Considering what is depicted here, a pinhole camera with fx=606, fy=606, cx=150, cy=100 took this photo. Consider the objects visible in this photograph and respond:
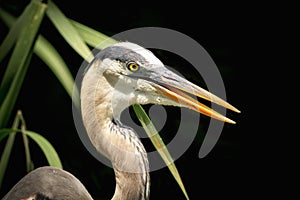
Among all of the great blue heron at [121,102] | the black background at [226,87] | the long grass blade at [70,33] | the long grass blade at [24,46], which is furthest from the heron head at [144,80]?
the black background at [226,87]

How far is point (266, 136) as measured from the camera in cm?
274

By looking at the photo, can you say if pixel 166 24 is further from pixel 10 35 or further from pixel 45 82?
pixel 10 35

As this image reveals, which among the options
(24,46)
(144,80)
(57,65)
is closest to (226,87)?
(57,65)

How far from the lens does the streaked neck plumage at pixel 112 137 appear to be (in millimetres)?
1352

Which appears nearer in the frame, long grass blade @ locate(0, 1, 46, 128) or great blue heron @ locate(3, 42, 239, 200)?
great blue heron @ locate(3, 42, 239, 200)

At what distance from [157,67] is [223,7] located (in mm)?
1373

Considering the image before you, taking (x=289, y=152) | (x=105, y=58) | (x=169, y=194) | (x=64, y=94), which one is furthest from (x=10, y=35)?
(x=289, y=152)

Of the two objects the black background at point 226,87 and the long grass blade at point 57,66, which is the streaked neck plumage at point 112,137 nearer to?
the long grass blade at point 57,66

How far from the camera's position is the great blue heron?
1335 mm

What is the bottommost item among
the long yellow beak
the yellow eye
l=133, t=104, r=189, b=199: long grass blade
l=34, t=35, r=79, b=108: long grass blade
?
l=133, t=104, r=189, b=199: long grass blade

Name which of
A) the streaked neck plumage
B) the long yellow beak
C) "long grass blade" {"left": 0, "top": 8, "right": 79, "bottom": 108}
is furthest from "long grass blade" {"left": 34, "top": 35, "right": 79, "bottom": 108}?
the long yellow beak

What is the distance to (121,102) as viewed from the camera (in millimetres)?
1350

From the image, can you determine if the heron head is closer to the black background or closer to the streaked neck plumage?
the streaked neck plumage

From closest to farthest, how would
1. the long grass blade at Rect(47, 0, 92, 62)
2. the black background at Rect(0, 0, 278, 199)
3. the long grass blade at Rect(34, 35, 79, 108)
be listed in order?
the long grass blade at Rect(47, 0, 92, 62), the long grass blade at Rect(34, 35, 79, 108), the black background at Rect(0, 0, 278, 199)
